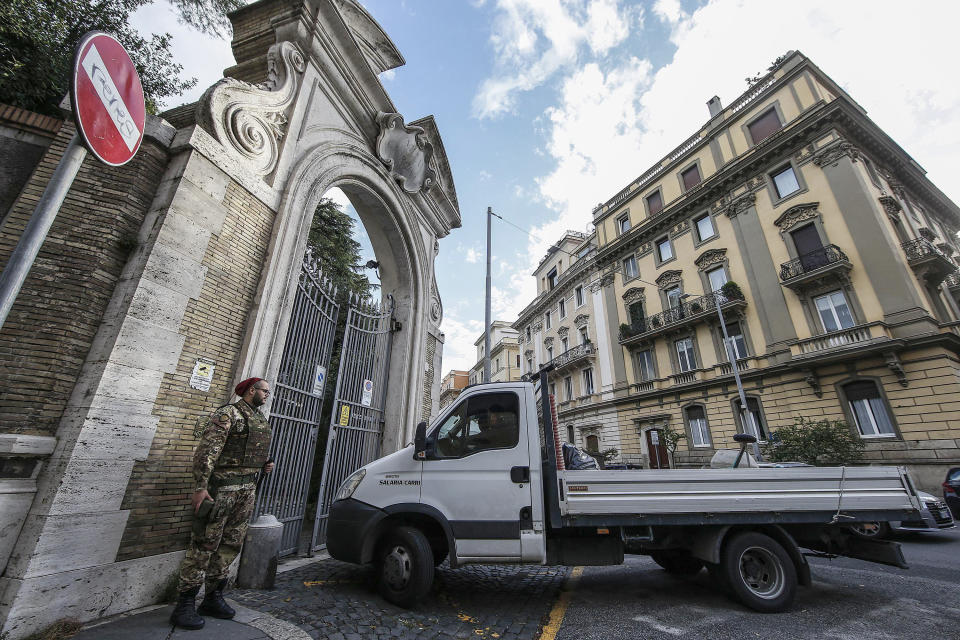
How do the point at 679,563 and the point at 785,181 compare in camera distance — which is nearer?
the point at 679,563

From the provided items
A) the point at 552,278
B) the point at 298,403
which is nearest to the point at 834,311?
the point at 298,403

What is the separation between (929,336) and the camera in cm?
1238

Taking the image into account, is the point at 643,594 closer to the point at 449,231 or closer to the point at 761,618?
the point at 761,618

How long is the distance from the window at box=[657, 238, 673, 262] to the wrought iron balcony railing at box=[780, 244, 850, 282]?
632 cm

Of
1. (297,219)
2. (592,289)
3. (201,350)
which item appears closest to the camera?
(201,350)

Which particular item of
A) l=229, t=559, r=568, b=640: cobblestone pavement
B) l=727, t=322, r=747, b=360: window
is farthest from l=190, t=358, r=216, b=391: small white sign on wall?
l=727, t=322, r=747, b=360: window

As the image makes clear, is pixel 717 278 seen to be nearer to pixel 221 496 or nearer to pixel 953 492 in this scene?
pixel 953 492

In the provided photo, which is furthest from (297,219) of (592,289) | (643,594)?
(592,289)

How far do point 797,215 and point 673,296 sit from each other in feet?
21.3

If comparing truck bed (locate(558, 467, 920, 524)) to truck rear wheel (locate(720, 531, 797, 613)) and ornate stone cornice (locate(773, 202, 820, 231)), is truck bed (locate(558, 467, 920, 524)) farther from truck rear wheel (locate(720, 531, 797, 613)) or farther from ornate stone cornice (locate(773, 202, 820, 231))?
ornate stone cornice (locate(773, 202, 820, 231))

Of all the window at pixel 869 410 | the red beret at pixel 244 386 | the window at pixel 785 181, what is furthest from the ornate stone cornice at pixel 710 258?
the red beret at pixel 244 386

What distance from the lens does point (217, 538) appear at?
10.1 feet

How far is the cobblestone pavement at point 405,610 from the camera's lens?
3162mm

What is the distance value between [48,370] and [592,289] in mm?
26346
